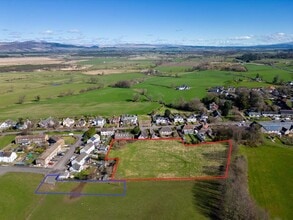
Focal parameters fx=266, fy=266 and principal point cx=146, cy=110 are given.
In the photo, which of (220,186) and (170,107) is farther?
(170,107)

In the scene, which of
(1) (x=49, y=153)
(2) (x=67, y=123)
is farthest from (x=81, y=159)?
(2) (x=67, y=123)

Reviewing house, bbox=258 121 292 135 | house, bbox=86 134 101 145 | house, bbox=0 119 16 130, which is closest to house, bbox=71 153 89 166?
house, bbox=86 134 101 145

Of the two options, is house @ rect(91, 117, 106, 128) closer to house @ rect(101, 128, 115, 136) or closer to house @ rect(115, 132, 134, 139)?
house @ rect(101, 128, 115, 136)

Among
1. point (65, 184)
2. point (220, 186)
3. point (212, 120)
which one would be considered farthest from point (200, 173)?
point (212, 120)

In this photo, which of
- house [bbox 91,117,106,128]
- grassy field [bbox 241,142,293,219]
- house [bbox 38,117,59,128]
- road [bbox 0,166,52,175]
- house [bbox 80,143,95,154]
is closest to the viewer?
grassy field [bbox 241,142,293,219]

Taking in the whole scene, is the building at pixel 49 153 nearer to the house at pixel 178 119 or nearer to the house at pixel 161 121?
the house at pixel 161 121

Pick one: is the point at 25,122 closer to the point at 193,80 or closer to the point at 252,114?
the point at 252,114
